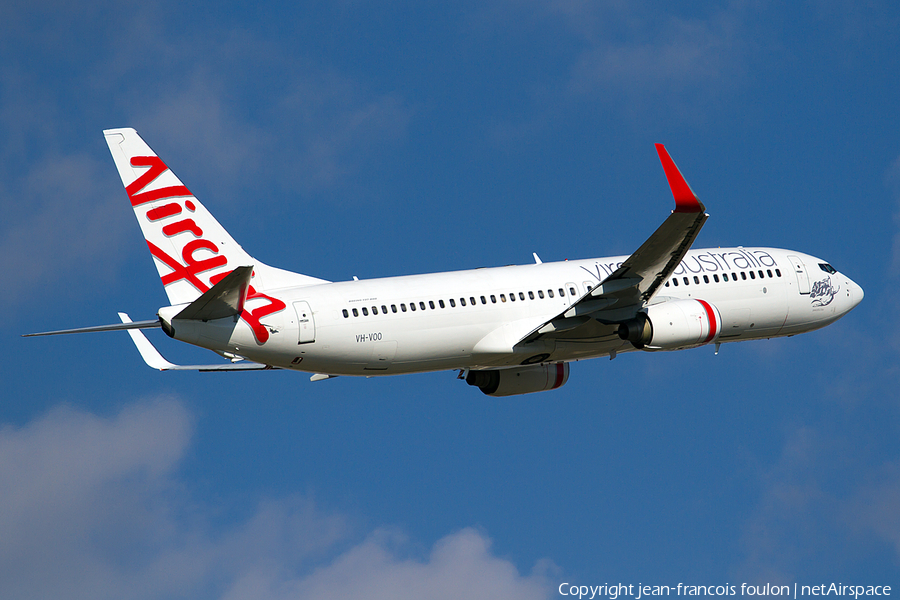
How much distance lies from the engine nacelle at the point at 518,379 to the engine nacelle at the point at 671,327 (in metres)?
5.24

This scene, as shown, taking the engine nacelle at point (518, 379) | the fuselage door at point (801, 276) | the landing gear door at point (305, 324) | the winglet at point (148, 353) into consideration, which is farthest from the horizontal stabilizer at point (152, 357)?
the fuselage door at point (801, 276)

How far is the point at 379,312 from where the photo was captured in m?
33.6

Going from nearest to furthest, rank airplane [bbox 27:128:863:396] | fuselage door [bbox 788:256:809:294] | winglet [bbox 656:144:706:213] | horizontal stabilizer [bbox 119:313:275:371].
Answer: winglet [bbox 656:144:706:213], airplane [bbox 27:128:863:396], horizontal stabilizer [bbox 119:313:275:371], fuselage door [bbox 788:256:809:294]

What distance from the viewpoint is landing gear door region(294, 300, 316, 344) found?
32.4m

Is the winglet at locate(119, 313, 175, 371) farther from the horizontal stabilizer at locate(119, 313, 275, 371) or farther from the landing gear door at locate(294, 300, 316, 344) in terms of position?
the landing gear door at locate(294, 300, 316, 344)

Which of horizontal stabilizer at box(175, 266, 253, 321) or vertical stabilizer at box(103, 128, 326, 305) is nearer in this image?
horizontal stabilizer at box(175, 266, 253, 321)

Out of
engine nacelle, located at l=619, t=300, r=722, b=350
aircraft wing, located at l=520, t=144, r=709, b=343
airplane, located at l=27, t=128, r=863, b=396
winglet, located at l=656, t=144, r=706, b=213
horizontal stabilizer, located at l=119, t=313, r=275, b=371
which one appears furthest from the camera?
horizontal stabilizer, located at l=119, t=313, r=275, b=371

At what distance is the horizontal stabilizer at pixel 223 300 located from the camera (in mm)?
29312

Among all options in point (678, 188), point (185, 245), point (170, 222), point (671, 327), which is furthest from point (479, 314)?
point (170, 222)

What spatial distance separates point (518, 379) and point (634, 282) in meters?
7.48

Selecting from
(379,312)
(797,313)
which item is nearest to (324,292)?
(379,312)

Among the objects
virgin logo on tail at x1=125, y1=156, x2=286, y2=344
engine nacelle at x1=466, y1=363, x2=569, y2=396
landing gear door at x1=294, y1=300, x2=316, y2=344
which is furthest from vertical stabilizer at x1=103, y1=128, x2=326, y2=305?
engine nacelle at x1=466, y1=363, x2=569, y2=396

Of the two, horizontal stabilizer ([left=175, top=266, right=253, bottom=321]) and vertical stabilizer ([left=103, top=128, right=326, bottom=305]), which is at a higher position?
vertical stabilizer ([left=103, top=128, right=326, bottom=305])

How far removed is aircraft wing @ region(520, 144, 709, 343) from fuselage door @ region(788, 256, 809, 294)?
767cm
